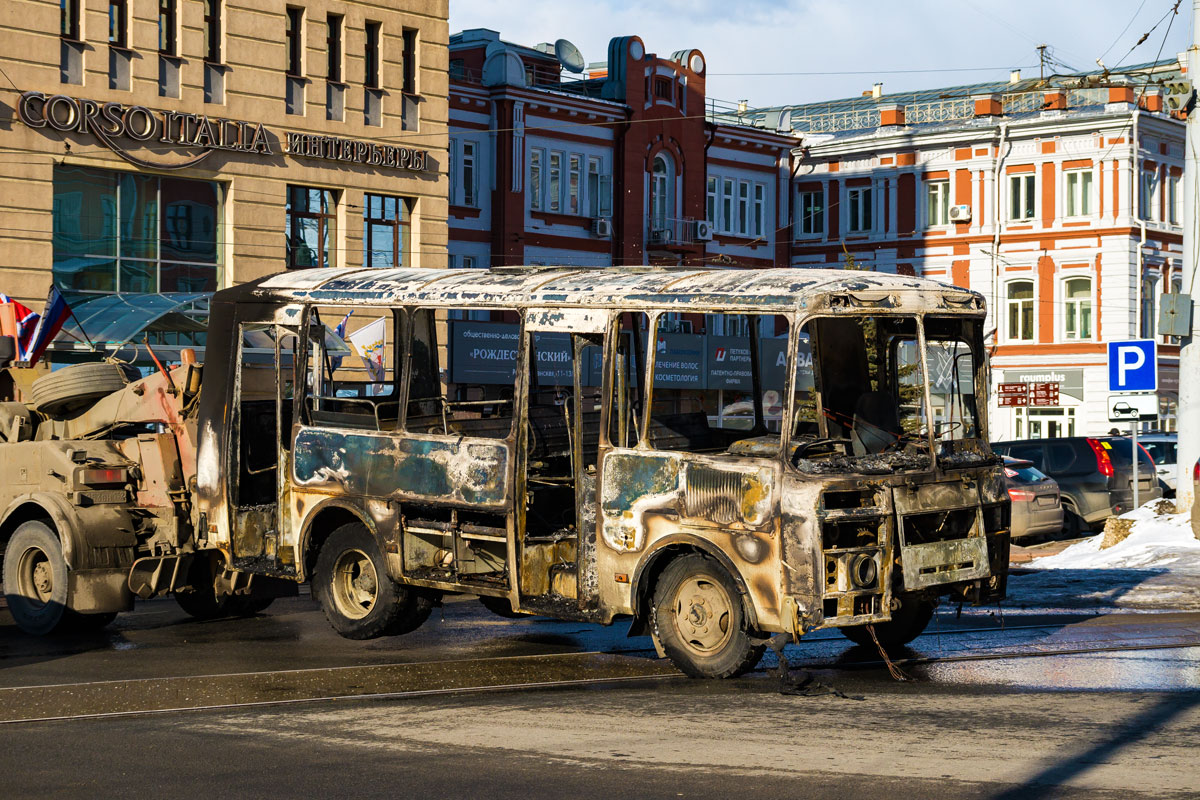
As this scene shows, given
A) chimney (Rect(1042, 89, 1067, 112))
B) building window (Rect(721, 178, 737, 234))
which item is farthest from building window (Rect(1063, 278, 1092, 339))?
building window (Rect(721, 178, 737, 234))

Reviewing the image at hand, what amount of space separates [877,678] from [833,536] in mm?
1374

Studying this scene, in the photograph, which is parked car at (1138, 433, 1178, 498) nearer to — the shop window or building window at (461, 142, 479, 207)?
the shop window

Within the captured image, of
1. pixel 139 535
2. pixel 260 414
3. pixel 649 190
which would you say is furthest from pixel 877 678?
pixel 649 190

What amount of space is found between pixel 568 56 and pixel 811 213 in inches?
563

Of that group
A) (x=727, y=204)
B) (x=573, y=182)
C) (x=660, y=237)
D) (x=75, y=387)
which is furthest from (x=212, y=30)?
(x=727, y=204)

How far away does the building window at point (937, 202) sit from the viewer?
198 ft

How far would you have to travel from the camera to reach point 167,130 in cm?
3041

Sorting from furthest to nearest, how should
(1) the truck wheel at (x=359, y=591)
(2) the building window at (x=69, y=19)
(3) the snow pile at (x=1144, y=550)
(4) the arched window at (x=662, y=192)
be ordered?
(4) the arched window at (x=662, y=192) < (2) the building window at (x=69, y=19) < (3) the snow pile at (x=1144, y=550) < (1) the truck wheel at (x=359, y=591)

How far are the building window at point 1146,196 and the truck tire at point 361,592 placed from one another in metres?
49.0

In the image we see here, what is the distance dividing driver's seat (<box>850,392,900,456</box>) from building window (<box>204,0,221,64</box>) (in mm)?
23074

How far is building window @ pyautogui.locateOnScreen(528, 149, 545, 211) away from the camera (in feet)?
157

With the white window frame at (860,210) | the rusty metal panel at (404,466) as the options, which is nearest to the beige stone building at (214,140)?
the rusty metal panel at (404,466)

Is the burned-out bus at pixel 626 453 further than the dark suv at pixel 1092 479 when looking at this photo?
No

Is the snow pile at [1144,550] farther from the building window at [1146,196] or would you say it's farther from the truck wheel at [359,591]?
the building window at [1146,196]
